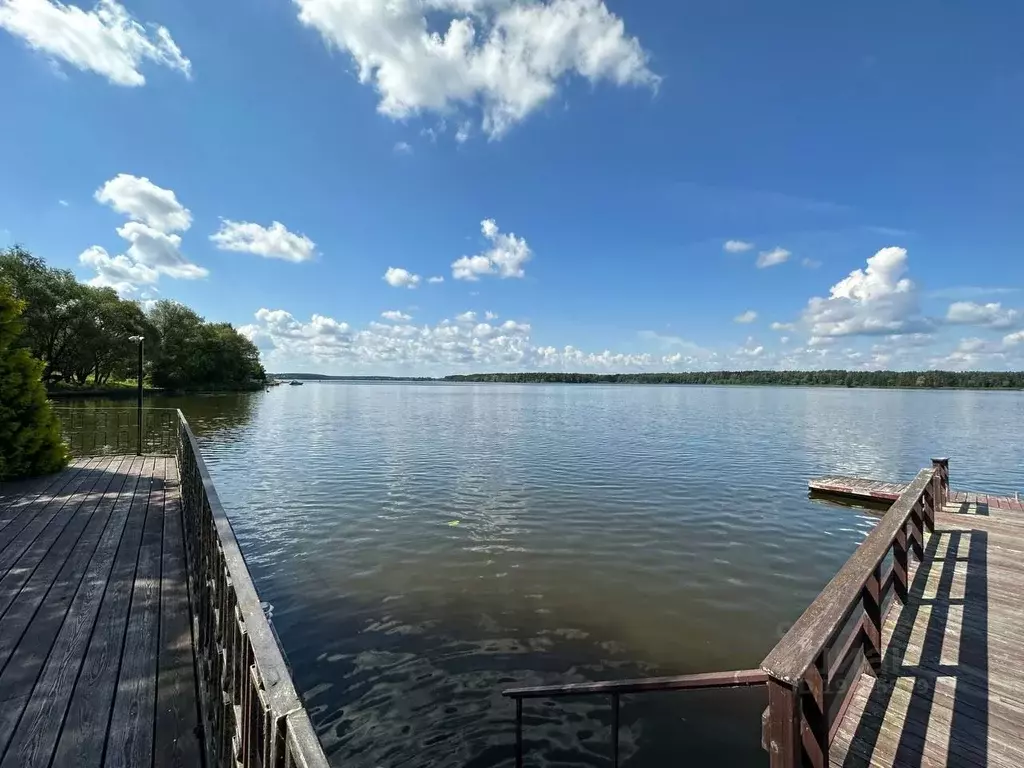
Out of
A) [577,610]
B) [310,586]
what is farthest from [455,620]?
[310,586]

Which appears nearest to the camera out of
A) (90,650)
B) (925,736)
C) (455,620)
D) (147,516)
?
(925,736)

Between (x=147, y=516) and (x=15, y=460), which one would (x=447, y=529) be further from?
(x=15, y=460)

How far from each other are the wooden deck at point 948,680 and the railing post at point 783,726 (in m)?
1.54

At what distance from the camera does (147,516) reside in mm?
7539

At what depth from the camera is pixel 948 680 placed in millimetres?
4273

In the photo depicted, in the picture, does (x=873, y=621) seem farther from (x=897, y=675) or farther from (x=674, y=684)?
(x=674, y=684)

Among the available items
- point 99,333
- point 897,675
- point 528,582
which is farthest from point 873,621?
point 99,333

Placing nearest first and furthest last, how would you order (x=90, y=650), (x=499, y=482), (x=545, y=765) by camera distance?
(x=90, y=650), (x=545, y=765), (x=499, y=482)

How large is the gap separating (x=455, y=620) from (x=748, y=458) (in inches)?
698

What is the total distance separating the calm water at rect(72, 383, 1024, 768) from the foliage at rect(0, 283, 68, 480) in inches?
157

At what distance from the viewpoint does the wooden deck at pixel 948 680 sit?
350 cm

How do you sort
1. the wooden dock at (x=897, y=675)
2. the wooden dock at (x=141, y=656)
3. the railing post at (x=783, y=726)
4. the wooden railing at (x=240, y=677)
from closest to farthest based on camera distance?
1. the wooden railing at (x=240, y=677)
2. the wooden dock at (x=141, y=656)
3. the railing post at (x=783, y=726)
4. the wooden dock at (x=897, y=675)

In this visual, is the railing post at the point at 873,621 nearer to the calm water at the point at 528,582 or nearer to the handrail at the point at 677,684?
the calm water at the point at 528,582

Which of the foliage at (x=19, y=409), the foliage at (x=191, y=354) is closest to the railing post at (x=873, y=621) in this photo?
the foliage at (x=19, y=409)
